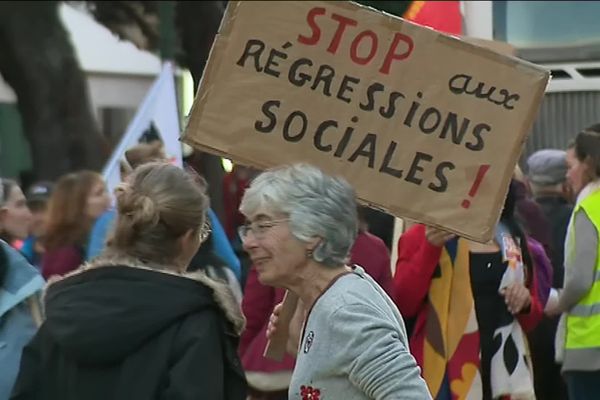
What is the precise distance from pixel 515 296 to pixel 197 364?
231 centimetres

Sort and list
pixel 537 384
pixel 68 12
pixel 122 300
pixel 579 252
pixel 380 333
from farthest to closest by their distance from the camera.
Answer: pixel 68 12
pixel 537 384
pixel 579 252
pixel 122 300
pixel 380 333

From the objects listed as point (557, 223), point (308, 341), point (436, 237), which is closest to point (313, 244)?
point (308, 341)

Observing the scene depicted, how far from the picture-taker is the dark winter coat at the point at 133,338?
11.7 ft

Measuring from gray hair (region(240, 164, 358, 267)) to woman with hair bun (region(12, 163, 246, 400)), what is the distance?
0.96 ft

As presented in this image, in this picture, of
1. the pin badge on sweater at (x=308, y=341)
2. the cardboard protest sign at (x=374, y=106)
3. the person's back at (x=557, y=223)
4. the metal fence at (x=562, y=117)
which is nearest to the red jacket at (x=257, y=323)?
the cardboard protest sign at (x=374, y=106)

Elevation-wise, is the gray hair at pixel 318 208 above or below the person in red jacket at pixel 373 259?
above

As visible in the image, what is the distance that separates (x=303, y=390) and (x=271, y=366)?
243 centimetres

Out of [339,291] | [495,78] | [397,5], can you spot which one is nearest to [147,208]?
[339,291]

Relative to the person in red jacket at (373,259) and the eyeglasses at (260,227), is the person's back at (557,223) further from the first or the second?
the eyeglasses at (260,227)

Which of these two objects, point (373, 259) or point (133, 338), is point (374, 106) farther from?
point (373, 259)

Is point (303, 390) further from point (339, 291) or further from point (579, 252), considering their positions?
point (579, 252)

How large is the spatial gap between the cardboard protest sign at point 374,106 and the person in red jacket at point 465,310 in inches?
34.0

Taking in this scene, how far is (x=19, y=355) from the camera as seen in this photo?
408cm

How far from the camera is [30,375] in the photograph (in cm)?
369
